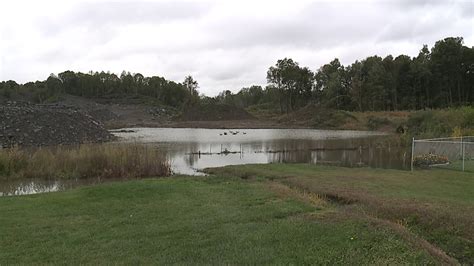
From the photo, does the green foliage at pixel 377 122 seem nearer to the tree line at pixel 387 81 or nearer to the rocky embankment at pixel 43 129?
the tree line at pixel 387 81

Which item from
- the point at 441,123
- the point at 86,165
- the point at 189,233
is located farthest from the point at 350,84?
the point at 189,233

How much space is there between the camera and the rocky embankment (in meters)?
37.6

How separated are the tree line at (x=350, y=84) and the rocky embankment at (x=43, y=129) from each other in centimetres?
6489

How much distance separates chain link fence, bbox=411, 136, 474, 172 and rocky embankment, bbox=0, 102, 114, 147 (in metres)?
27.8

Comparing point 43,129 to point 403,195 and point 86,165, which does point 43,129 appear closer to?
point 86,165

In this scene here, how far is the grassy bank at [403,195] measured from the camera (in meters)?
9.48

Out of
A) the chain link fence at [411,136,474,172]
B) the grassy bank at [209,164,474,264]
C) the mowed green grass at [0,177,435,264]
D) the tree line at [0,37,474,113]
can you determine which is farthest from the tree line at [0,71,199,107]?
the mowed green grass at [0,177,435,264]

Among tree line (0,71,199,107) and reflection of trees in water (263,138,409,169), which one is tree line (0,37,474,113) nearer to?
tree line (0,71,199,107)

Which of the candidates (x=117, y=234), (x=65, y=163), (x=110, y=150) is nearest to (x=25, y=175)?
(x=65, y=163)

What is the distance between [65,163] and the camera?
20.8 meters

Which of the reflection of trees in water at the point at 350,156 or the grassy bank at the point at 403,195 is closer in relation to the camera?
the grassy bank at the point at 403,195

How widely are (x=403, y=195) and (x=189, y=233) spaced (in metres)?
7.77

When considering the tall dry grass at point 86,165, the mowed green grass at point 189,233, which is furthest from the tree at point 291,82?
the mowed green grass at point 189,233

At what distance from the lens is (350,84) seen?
10862 cm
